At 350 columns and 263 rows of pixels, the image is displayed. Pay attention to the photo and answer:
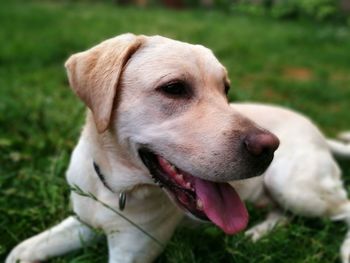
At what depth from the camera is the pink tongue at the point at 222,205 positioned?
2.47 meters

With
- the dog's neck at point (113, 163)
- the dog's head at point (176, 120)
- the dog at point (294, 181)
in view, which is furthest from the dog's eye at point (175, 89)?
the dog at point (294, 181)

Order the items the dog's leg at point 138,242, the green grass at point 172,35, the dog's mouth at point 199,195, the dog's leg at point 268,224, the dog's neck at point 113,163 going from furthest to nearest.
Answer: the dog's leg at point 268,224 < the green grass at point 172,35 < the dog's leg at point 138,242 < the dog's neck at point 113,163 < the dog's mouth at point 199,195

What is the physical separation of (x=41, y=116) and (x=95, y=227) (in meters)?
1.94

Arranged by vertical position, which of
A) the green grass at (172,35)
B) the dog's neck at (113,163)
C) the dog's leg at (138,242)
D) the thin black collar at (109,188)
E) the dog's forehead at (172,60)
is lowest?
the green grass at (172,35)

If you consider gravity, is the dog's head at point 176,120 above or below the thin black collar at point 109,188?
above

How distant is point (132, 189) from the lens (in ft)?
8.92

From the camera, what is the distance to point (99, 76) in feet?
8.18

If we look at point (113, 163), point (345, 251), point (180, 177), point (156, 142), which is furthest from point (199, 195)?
point (345, 251)

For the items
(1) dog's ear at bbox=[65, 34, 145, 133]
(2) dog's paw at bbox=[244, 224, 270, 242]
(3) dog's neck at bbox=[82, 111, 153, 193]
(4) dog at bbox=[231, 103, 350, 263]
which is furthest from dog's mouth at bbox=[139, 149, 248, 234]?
(4) dog at bbox=[231, 103, 350, 263]

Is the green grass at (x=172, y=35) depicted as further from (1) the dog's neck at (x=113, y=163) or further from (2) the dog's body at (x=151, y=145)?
(1) the dog's neck at (x=113, y=163)

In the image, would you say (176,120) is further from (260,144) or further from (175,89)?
(260,144)

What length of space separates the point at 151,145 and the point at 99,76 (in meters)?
0.40

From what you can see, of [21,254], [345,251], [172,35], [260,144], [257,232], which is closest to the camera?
[260,144]

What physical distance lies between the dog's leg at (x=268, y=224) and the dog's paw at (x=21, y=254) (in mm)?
1260
